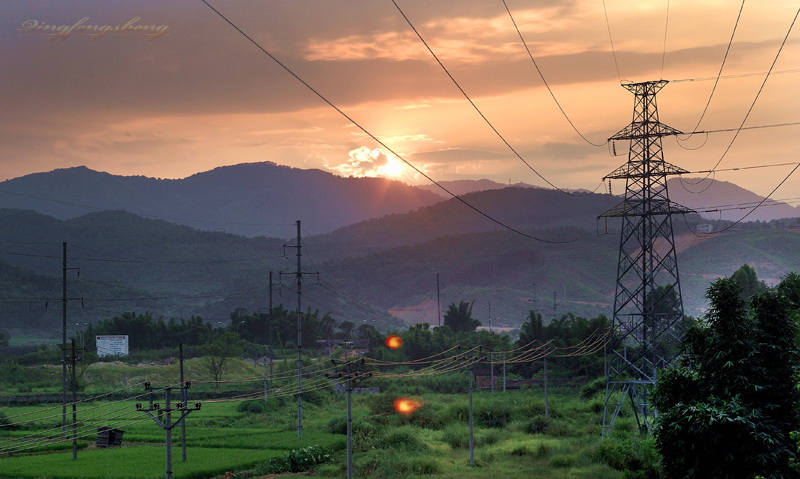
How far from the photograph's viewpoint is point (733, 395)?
1212 inches

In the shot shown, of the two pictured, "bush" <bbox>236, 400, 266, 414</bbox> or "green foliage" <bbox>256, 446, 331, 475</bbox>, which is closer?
"green foliage" <bbox>256, 446, 331, 475</bbox>

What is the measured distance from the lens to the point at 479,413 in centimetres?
7475

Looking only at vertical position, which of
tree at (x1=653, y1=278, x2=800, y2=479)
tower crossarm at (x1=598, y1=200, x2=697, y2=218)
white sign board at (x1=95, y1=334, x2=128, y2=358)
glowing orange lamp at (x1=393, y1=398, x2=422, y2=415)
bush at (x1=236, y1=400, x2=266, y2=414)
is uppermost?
tower crossarm at (x1=598, y1=200, x2=697, y2=218)

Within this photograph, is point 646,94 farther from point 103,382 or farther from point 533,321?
point 103,382

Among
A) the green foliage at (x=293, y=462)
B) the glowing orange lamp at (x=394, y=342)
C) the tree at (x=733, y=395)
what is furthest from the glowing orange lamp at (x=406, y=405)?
the glowing orange lamp at (x=394, y=342)

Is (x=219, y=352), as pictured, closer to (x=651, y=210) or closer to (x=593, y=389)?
(x=593, y=389)

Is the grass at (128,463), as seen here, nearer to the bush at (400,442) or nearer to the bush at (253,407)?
the bush at (400,442)

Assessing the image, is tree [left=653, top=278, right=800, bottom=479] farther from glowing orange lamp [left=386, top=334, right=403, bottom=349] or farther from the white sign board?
the white sign board

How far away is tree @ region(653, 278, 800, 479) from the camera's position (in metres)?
29.3

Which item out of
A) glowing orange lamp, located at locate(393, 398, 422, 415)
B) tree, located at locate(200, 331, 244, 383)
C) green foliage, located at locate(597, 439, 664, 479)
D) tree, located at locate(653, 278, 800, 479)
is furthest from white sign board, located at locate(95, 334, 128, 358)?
tree, located at locate(653, 278, 800, 479)

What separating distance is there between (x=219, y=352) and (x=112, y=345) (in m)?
35.1

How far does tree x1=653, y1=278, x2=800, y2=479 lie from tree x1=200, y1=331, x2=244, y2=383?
8880cm

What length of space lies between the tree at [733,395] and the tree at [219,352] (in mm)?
88796

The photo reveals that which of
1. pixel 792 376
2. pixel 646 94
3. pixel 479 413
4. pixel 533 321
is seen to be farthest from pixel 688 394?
pixel 533 321
